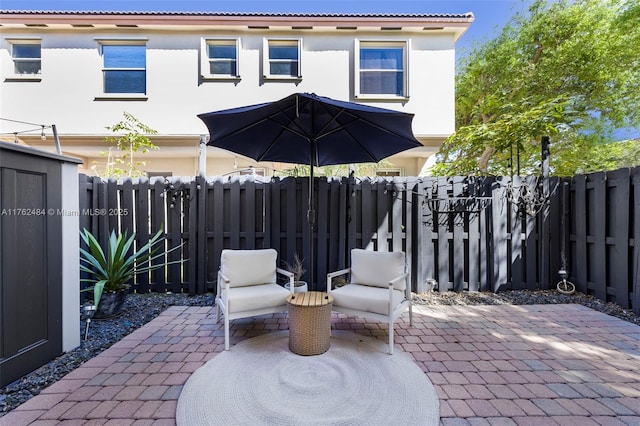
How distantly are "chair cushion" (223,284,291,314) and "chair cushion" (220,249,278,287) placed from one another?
121 mm

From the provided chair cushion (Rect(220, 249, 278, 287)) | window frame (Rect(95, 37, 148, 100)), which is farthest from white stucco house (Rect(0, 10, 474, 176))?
chair cushion (Rect(220, 249, 278, 287))

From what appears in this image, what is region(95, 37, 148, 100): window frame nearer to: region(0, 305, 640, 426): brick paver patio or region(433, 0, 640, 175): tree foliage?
region(0, 305, 640, 426): brick paver patio

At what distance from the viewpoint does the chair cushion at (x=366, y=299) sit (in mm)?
2572

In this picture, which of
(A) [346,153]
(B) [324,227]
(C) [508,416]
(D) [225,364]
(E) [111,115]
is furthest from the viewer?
(E) [111,115]

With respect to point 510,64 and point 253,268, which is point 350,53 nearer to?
point 510,64

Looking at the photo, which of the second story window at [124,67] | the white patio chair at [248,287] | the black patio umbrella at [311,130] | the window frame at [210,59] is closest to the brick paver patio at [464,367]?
the white patio chair at [248,287]

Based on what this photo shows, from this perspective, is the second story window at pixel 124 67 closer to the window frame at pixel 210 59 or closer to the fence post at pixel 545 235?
the window frame at pixel 210 59

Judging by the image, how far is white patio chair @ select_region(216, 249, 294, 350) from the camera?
8.64ft

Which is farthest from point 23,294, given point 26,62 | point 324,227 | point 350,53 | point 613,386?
point 26,62

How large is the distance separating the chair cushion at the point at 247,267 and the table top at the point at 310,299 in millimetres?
535

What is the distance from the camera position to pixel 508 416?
1.71 metres

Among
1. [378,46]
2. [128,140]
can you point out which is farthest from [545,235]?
[128,140]

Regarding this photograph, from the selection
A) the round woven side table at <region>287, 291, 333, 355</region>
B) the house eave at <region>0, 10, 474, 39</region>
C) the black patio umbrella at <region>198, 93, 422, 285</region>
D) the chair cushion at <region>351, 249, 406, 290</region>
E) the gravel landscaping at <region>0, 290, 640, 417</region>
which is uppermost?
the house eave at <region>0, 10, 474, 39</region>

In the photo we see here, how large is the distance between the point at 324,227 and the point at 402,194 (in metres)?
1.29
